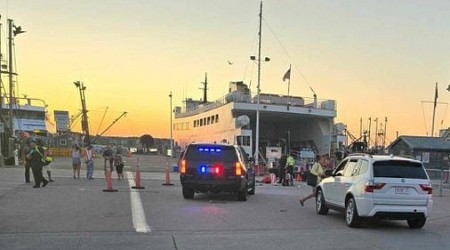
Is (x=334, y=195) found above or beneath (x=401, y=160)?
beneath

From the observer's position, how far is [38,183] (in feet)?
65.7

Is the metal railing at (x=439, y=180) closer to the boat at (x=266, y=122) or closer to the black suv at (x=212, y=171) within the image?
the boat at (x=266, y=122)

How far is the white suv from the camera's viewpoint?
11.8 metres

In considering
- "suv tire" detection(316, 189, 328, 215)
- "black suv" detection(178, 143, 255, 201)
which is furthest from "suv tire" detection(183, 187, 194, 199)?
"suv tire" detection(316, 189, 328, 215)

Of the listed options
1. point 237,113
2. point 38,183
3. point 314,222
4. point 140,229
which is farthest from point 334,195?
point 237,113

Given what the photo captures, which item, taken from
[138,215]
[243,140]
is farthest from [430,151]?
[138,215]

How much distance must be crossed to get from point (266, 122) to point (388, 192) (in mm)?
45695

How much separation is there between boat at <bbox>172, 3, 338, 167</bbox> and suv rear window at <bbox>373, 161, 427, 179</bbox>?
2636cm

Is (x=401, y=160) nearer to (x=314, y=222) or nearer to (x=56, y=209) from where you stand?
(x=314, y=222)

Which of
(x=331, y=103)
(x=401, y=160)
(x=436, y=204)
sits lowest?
(x=436, y=204)

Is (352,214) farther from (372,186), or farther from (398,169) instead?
(398,169)

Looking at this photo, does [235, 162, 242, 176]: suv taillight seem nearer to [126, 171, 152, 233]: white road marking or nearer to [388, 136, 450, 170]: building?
[126, 171, 152, 233]: white road marking

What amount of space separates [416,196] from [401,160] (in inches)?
33.4

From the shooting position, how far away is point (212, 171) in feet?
56.3
